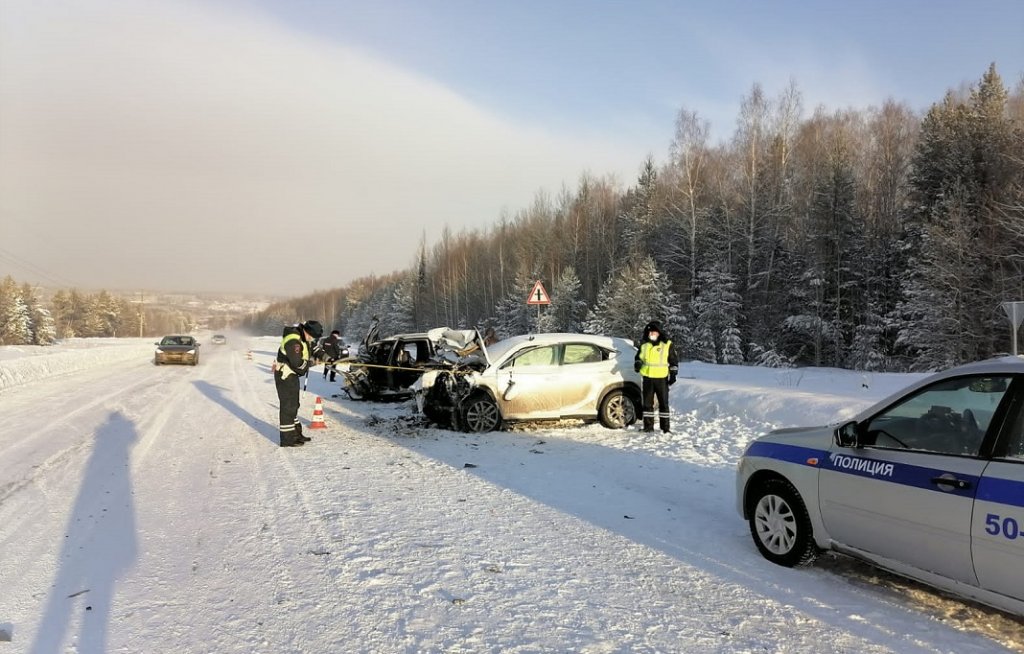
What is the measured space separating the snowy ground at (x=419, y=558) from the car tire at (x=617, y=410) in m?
0.77

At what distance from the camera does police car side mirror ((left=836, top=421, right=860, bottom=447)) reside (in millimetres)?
4359

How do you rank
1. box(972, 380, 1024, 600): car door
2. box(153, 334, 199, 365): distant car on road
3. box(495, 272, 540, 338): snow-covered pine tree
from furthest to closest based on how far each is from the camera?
box(495, 272, 540, 338): snow-covered pine tree → box(153, 334, 199, 365): distant car on road → box(972, 380, 1024, 600): car door

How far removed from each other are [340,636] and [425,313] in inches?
3320

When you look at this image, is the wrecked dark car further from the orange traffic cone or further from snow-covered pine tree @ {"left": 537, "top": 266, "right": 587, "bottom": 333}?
snow-covered pine tree @ {"left": 537, "top": 266, "right": 587, "bottom": 333}

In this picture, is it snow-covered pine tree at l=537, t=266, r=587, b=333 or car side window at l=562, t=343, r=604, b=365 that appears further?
snow-covered pine tree at l=537, t=266, r=587, b=333

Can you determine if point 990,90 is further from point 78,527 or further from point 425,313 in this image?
point 425,313

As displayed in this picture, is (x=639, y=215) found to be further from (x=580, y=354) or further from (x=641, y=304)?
(x=580, y=354)

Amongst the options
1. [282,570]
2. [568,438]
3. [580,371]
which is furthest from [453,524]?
[580,371]

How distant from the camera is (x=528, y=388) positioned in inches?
417

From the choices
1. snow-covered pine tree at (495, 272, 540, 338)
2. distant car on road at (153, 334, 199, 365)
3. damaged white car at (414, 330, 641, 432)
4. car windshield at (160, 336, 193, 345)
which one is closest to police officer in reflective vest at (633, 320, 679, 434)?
damaged white car at (414, 330, 641, 432)

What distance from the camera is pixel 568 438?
1014 cm

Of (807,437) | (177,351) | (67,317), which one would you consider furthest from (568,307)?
(67,317)

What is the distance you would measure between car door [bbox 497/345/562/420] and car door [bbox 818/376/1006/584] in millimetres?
6326

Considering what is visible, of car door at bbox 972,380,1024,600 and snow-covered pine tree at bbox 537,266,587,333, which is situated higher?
snow-covered pine tree at bbox 537,266,587,333
